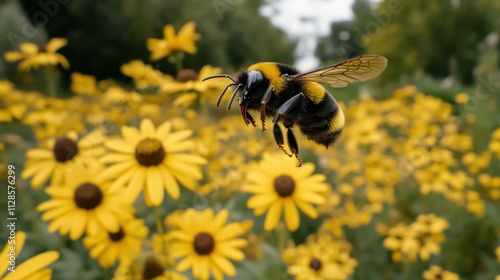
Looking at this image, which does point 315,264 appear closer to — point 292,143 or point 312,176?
point 312,176

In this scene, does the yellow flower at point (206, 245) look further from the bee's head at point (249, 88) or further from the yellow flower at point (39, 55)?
the yellow flower at point (39, 55)

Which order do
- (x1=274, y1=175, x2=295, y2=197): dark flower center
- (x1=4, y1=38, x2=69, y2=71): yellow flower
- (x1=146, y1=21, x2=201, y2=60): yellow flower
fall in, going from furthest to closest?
(x1=4, y1=38, x2=69, y2=71): yellow flower < (x1=146, y1=21, x2=201, y2=60): yellow flower < (x1=274, y1=175, x2=295, y2=197): dark flower center

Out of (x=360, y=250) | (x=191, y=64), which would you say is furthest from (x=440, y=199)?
(x=191, y=64)

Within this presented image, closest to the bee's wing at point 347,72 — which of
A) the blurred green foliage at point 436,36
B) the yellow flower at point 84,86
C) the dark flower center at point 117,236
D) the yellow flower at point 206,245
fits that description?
the yellow flower at point 206,245

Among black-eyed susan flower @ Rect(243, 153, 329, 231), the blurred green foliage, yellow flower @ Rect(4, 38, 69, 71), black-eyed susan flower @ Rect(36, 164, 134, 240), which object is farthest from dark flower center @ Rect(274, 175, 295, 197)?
the blurred green foliage

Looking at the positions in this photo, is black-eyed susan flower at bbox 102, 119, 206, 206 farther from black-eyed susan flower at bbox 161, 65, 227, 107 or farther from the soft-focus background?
black-eyed susan flower at bbox 161, 65, 227, 107
